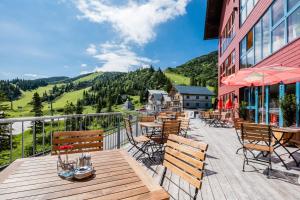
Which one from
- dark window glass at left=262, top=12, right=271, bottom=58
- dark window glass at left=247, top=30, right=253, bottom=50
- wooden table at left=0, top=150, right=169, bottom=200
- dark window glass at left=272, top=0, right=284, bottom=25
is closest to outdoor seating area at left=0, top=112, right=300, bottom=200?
wooden table at left=0, top=150, right=169, bottom=200

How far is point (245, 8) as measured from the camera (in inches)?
495

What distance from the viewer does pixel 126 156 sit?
2.35 meters

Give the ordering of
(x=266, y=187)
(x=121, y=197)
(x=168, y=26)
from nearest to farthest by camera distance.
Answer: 1. (x=121, y=197)
2. (x=266, y=187)
3. (x=168, y=26)

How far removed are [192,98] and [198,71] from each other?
63.9 meters

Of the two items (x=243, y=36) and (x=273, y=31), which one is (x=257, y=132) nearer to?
(x=273, y=31)

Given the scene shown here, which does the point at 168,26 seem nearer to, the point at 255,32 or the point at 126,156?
the point at 255,32

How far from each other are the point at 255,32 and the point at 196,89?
43491 millimetres

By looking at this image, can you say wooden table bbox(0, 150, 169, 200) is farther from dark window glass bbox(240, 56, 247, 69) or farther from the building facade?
dark window glass bbox(240, 56, 247, 69)

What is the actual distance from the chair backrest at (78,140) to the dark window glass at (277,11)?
27.6 ft

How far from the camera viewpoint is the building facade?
7.03m

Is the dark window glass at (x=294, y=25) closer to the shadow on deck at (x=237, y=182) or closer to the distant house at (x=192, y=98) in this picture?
the shadow on deck at (x=237, y=182)

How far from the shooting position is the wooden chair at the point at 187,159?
6.07 ft

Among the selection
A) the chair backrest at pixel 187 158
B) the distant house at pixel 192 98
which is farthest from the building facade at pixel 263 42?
the distant house at pixel 192 98

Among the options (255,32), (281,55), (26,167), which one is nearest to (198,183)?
(26,167)
